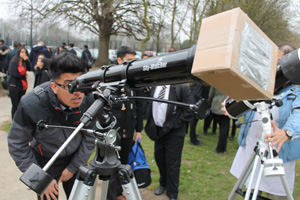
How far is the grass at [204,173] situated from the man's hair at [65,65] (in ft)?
→ 7.55

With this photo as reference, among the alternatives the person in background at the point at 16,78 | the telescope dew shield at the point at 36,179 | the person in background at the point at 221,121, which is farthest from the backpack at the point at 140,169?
the person in background at the point at 16,78

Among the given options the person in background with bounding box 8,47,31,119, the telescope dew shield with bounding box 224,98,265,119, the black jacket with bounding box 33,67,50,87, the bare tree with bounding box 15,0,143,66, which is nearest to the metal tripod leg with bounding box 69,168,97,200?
the telescope dew shield with bounding box 224,98,265,119

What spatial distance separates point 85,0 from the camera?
14.7 m

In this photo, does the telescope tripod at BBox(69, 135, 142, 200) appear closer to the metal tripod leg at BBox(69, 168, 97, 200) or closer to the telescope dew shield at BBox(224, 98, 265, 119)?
the metal tripod leg at BBox(69, 168, 97, 200)

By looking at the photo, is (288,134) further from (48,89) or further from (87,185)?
(48,89)

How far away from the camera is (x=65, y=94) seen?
2.04 m

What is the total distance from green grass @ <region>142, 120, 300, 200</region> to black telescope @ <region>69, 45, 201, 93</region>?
8.31 feet

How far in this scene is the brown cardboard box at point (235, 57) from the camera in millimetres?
941

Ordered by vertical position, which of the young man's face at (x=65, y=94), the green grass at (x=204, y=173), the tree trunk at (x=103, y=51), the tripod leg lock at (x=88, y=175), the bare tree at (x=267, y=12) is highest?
the bare tree at (x=267, y=12)

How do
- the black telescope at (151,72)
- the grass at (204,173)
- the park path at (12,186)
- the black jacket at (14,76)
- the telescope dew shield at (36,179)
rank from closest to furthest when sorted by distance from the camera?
1. the telescope dew shield at (36,179)
2. the black telescope at (151,72)
3. the park path at (12,186)
4. the grass at (204,173)
5. the black jacket at (14,76)

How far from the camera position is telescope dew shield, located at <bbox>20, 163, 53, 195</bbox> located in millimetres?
1078

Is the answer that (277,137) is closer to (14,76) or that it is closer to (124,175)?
(124,175)

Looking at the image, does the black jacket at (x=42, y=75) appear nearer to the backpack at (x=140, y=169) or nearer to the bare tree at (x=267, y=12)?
the backpack at (x=140, y=169)

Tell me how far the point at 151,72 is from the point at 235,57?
0.52 meters
